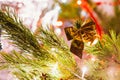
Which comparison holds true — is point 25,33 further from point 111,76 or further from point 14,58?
point 111,76

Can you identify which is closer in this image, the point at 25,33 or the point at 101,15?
the point at 101,15

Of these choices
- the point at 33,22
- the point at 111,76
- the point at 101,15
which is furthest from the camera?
the point at 33,22

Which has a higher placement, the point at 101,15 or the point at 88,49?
the point at 101,15

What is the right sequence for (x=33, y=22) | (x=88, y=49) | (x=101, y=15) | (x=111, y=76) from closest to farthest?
(x=101, y=15) < (x=111, y=76) < (x=88, y=49) < (x=33, y=22)

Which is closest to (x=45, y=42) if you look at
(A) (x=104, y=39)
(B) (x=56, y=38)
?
(B) (x=56, y=38)

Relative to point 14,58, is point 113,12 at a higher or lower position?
higher

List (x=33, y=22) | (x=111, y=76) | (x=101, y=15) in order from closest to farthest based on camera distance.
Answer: (x=101, y=15) < (x=111, y=76) < (x=33, y=22)

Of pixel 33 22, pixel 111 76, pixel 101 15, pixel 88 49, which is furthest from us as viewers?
pixel 33 22

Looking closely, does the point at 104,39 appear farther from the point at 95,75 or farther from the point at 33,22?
the point at 33,22

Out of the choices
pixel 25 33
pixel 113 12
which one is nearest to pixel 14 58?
pixel 25 33
